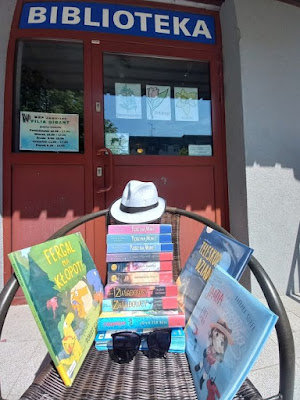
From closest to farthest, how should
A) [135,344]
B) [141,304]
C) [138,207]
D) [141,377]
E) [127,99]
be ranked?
1. [141,377]
2. [135,344]
3. [141,304]
4. [138,207]
5. [127,99]

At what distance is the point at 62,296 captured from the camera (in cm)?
100

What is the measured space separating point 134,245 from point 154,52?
7.34ft

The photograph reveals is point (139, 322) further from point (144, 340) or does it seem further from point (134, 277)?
point (134, 277)

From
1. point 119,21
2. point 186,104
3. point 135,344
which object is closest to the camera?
point 135,344

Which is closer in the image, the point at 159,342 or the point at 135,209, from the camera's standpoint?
the point at 159,342

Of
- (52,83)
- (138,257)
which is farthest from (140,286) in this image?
(52,83)

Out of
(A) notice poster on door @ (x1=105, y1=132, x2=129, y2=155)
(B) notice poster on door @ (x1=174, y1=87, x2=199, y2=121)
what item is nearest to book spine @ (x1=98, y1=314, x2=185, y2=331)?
(A) notice poster on door @ (x1=105, y1=132, x2=129, y2=155)

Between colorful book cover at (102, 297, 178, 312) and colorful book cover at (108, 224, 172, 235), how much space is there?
0.31 m

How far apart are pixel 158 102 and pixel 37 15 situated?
1406 mm

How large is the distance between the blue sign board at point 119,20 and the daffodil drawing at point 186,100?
0.51m

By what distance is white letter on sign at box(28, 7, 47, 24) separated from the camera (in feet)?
8.16

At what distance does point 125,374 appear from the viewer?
3.21ft

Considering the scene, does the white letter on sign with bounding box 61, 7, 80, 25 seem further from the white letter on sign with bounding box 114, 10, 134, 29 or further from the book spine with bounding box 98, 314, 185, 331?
the book spine with bounding box 98, 314, 185, 331

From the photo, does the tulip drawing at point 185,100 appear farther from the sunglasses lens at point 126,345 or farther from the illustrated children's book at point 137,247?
the sunglasses lens at point 126,345
